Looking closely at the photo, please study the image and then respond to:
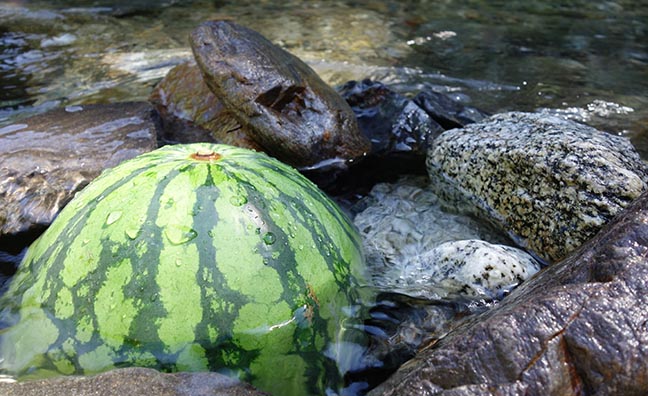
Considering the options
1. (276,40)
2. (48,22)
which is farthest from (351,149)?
(48,22)

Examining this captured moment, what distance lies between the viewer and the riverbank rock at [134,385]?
236 centimetres

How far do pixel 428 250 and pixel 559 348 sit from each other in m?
2.12

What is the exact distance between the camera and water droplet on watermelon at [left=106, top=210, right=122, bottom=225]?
2820 mm

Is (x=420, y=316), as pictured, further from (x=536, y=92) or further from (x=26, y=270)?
(x=536, y=92)

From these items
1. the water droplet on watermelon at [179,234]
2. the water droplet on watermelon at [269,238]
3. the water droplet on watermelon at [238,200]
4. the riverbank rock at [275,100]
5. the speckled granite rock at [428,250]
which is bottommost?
the speckled granite rock at [428,250]

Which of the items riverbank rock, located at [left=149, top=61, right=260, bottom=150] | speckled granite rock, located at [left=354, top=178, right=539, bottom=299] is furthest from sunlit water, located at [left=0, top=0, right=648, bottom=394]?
speckled granite rock, located at [left=354, top=178, right=539, bottom=299]

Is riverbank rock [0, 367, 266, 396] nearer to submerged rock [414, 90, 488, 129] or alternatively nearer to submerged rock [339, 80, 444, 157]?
submerged rock [339, 80, 444, 157]

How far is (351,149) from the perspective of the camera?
5281 mm

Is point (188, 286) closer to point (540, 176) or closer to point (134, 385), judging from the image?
point (134, 385)

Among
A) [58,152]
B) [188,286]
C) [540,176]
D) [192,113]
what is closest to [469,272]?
[540,176]

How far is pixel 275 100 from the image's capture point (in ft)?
16.5

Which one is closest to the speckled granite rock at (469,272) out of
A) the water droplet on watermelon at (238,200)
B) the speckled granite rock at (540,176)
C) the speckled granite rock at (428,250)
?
the speckled granite rock at (428,250)

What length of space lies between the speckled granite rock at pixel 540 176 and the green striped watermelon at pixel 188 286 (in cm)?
154

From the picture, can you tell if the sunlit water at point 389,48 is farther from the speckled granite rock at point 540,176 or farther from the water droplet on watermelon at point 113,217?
the water droplet on watermelon at point 113,217
